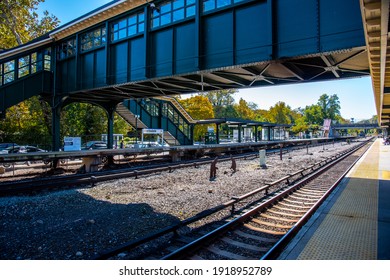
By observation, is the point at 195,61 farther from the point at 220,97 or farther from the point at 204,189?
the point at 220,97

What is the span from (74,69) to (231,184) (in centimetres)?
1597

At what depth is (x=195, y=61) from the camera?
47.0ft

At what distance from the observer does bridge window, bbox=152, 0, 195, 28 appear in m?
15.1

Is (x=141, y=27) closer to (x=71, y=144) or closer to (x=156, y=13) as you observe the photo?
(x=156, y=13)

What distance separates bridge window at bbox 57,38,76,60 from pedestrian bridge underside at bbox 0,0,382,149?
82 millimetres

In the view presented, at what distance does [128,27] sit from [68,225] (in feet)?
48.1

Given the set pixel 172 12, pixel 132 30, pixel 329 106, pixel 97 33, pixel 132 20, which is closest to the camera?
pixel 172 12

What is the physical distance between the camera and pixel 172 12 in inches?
621

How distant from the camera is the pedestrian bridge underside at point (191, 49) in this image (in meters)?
11.6

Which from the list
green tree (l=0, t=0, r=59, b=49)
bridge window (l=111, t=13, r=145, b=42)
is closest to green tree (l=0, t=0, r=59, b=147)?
green tree (l=0, t=0, r=59, b=49)

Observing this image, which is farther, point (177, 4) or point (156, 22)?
point (156, 22)

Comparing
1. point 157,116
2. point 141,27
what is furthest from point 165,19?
point 157,116

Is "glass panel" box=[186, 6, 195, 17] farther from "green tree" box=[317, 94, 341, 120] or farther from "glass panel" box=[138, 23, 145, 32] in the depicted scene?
"green tree" box=[317, 94, 341, 120]

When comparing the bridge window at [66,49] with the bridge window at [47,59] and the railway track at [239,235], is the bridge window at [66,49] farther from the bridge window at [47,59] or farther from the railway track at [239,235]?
the railway track at [239,235]
